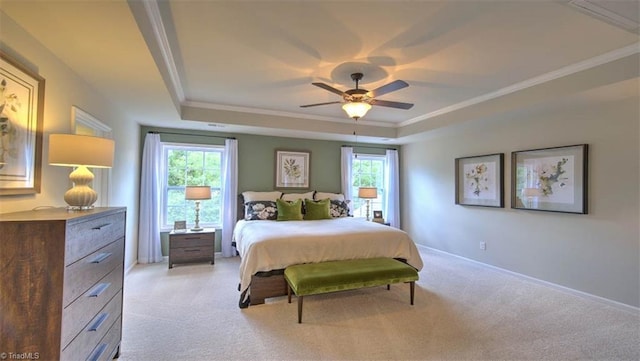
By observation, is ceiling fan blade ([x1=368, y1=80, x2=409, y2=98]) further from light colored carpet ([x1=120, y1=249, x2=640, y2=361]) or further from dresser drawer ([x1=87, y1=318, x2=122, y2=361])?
dresser drawer ([x1=87, y1=318, x2=122, y2=361])

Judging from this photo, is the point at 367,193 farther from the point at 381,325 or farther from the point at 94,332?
the point at 94,332

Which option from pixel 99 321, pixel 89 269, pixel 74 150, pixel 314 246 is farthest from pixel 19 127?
pixel 314 246

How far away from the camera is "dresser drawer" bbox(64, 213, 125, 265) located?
54.4 inches

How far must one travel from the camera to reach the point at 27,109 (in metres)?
1.81

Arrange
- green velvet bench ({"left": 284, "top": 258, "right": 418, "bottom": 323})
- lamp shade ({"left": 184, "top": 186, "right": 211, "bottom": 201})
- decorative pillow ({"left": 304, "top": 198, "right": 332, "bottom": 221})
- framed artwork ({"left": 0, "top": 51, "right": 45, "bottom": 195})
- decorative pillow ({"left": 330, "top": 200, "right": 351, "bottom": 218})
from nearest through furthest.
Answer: framed artwork ({"left": 0, "top": 51, "right": 45, "bottom": 195}) < green velvet bench ({"left": 284, "top": 258, "right": 418, "bottom": 323}) < lamp shade ({"left": 184, "top": 186, "right": 211, "bottom": 201}) < decorative pillow ({"left": 304, "top": 198, "right": 332, "bottom": 221}) < decorative pillow ({"left": 330, "top": 200, "right": 351, "bottom": 218})

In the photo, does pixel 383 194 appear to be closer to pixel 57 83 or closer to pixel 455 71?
pixel 455 71

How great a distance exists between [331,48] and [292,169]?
126 inches

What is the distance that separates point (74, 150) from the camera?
181cm

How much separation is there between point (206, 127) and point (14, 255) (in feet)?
12.3

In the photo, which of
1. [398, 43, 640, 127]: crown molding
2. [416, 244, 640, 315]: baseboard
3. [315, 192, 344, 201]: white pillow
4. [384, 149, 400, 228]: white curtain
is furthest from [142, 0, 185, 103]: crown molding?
[416, 244, 640, 315]: baseboard

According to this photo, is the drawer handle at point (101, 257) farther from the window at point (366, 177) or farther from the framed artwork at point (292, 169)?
the window at point (366, 177)

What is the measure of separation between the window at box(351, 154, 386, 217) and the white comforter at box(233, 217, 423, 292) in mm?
2521

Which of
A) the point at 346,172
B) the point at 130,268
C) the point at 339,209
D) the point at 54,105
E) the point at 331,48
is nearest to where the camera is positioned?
the point at 54,105

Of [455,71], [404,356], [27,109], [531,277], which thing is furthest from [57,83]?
[531,277]
